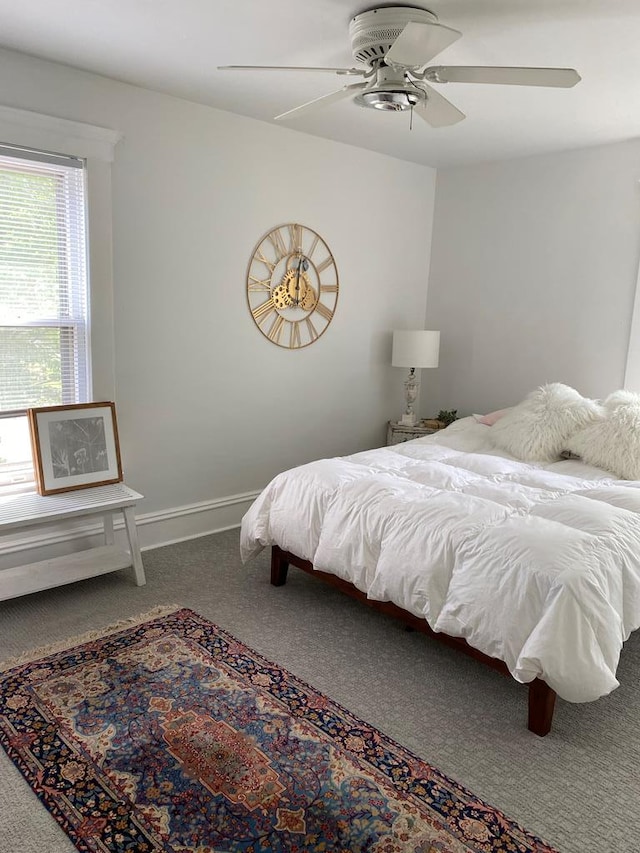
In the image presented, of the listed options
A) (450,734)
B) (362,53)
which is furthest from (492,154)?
(450,734)

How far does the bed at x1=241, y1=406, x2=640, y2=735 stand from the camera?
7.29 ft

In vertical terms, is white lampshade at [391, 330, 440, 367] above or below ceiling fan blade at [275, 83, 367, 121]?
below

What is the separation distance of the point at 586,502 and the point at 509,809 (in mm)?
1308

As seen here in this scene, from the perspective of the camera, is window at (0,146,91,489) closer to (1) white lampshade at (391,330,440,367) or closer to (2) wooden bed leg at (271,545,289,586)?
(2) wooden bed leg at (271,545,289,586)

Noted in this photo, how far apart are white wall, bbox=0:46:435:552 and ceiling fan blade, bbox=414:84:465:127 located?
1542 mm

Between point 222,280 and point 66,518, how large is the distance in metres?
1.74

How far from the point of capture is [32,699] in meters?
2.42

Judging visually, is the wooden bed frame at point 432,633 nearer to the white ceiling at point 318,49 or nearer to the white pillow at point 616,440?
the white pillow at point 616,440

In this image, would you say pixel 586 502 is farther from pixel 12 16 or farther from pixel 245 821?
pixel 12 16

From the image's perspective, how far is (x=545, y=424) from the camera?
Result: 386 centimetres

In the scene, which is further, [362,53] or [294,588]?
[294,588]

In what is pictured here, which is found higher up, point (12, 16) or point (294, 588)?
point (12, 16)

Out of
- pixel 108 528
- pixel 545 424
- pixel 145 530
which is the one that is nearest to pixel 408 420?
pixel 545 424

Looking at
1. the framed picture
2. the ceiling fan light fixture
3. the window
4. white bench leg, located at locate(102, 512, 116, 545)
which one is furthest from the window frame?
the ceiling fan light fixture
